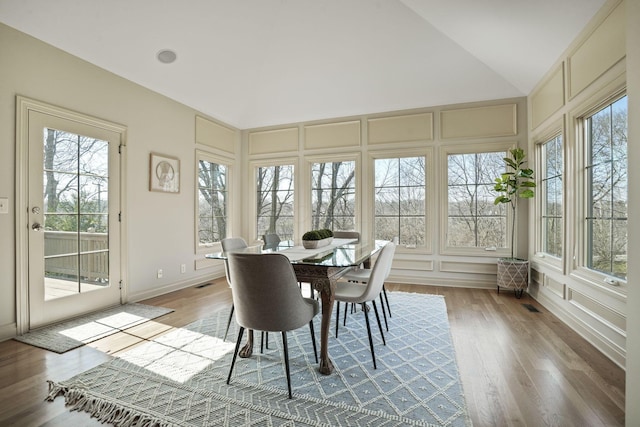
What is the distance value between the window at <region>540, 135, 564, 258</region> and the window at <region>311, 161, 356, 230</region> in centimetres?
264

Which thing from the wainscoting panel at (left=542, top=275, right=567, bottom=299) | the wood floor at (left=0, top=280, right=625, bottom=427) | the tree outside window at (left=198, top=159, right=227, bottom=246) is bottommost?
the wood floor at (left=0, top=280, right=625, bottom=427)

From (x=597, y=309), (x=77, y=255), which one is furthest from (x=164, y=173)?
(x=597, y=309)

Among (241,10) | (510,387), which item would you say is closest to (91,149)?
(241,10)

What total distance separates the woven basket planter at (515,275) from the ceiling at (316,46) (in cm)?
236

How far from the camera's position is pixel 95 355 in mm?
2416

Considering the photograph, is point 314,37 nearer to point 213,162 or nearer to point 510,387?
point 213,162

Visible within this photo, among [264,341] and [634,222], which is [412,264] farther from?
[634,222]

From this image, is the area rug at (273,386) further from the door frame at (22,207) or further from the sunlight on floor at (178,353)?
the door frame at (22,207)

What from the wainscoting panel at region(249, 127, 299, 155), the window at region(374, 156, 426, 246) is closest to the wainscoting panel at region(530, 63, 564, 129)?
the window at region(374, 156, 426, 246)

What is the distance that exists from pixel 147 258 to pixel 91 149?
4.79 feet

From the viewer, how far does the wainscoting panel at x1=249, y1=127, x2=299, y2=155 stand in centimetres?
563

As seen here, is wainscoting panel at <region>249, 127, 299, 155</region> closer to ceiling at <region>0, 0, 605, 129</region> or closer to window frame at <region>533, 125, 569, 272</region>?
ceiling at <region>0, 0, 605, 129</region>

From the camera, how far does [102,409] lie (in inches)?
69.0

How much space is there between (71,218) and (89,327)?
3.74 feet
